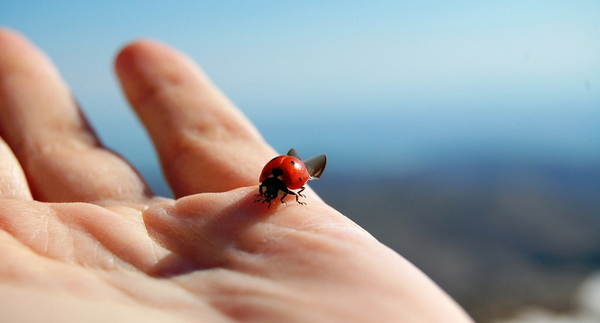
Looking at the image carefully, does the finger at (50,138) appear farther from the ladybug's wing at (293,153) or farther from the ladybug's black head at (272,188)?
the ladybug's black head at (272,188)

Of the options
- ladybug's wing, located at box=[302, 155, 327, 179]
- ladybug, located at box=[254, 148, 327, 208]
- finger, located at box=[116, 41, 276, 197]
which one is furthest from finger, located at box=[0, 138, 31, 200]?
ladybug's wing, located at box=[302, 155, 327, 179]

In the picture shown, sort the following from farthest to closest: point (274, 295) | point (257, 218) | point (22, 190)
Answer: point (22, 190) < point (257, 218) < point (274, 295)

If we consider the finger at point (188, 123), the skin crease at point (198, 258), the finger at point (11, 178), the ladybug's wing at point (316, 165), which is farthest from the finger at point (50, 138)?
the ladybug's wing at point (316, 165)

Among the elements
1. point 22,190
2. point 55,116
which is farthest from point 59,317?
point 55,116

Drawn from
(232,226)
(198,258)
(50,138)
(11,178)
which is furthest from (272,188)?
(50,138)

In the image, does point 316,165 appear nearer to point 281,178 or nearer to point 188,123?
point 281,178

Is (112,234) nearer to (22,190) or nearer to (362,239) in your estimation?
(362,239)
